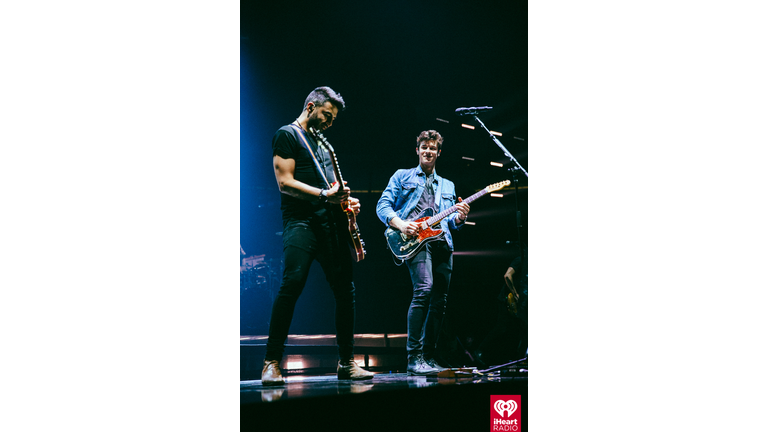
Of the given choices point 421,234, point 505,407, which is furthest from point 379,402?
point 421,234

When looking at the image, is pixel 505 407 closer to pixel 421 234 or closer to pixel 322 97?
pixel 421 234

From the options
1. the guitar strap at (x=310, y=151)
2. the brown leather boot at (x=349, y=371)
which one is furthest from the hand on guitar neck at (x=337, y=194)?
the brown leather boot at (x=349, y=371)

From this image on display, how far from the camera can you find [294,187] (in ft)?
10.8

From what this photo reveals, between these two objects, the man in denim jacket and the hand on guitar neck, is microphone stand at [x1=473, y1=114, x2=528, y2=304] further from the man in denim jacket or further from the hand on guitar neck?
the hand on guitar neck

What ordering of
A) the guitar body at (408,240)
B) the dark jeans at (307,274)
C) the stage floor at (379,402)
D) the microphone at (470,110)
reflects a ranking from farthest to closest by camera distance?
the guitar body at (408,240)
the microphone at (470,110)
the dark jeans at (307,274)
the stage floor at (379,402)

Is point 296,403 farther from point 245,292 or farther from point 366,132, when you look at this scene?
point 366,132

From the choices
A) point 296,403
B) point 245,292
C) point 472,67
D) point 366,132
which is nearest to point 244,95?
point 366,132

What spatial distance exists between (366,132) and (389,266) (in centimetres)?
96

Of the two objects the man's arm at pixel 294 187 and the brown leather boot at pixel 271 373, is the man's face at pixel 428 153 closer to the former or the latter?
the man's arm at pixel 294 187

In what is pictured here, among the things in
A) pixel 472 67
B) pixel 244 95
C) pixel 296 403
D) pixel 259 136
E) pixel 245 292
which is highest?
pixel 472 67

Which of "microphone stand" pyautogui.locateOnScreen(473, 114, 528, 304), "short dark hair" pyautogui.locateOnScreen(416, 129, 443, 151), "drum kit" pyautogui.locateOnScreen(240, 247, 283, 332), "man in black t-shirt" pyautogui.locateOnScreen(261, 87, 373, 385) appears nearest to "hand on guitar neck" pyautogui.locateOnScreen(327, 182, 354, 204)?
"man in black t-shirt" pyautogui.locateOnScreen(261, 87, 373, 385)

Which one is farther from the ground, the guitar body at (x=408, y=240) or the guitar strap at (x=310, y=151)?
the guitar strap at (x=310, y=151)

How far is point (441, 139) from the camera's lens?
156 inches

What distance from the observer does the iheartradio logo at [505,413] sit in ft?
11.1
